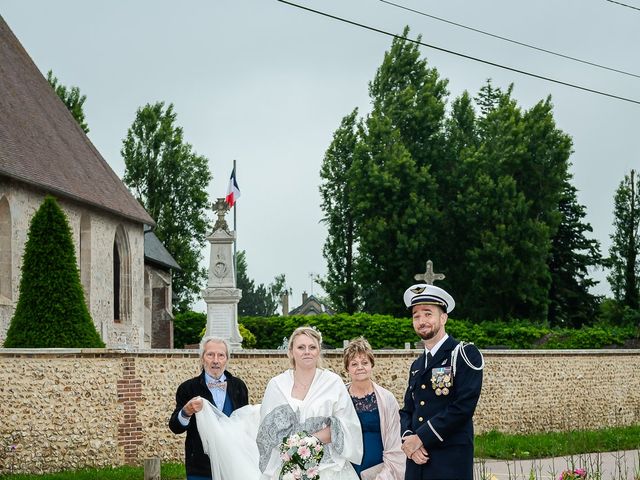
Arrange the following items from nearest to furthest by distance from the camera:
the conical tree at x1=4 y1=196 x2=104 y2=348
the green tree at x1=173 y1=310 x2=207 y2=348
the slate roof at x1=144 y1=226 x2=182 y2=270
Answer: the conical tree at x1=4 y1=196 x2=104 y2=348
the slate roof at x1=144 y1=226 x2=182 y2=270
the green tree at x1=173 y1=310 x2=207 y2=348

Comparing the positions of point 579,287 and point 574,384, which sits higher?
point 579,287

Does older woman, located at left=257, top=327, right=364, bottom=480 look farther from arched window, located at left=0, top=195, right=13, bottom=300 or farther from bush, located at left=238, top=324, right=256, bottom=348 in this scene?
bush, located at left=238, top=324, right=256, bottom=348

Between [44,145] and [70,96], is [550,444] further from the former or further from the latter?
[70,96]

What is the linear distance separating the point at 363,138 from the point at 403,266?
6.29 m

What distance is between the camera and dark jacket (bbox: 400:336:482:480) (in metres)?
6.59

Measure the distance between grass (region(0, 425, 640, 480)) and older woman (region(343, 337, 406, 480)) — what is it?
28.6 ft

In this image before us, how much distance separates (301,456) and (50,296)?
1505 centimetres

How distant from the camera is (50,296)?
68.6ft

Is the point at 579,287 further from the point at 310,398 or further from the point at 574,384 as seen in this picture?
the point at 310,398

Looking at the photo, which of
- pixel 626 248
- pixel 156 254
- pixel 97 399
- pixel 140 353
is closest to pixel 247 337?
pixel 140 353

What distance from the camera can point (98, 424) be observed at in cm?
1656

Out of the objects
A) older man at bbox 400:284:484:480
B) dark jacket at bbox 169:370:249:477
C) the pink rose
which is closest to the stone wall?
dark jacket at bbox 169:370:249:477

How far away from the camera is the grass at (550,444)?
17.9 meters

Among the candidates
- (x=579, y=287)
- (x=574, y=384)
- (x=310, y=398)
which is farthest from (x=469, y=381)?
(x=579, y=287)
